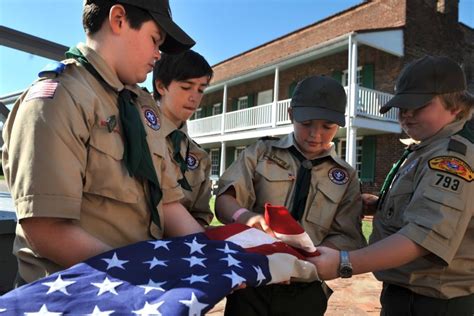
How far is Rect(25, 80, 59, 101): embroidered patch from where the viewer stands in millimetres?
1188

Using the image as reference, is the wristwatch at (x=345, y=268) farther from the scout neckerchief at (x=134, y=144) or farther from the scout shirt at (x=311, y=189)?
the scout neckerchief at (x=134, y=144)

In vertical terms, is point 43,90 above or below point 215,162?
above

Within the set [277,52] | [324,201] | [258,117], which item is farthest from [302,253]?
[277,52]

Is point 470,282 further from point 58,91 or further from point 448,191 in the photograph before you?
point 58,91

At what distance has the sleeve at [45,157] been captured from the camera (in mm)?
1115

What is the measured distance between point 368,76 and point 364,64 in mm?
511

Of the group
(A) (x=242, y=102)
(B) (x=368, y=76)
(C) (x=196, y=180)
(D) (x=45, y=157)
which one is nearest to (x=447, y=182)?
(C) (x=196, y=180)

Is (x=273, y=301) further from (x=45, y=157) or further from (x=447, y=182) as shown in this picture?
(x=45, y=157)

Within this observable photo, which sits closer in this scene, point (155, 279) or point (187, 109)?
point (155, 279)

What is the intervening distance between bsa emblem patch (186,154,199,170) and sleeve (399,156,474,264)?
111cm

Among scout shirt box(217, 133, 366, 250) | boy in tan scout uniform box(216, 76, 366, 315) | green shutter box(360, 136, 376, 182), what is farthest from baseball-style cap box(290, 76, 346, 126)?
green shutter box(360, 136, 376, 182)

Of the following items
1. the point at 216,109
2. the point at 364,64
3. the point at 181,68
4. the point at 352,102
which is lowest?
the point at 181,68

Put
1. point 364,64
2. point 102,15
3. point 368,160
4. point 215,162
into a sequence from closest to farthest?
point 102,15 → point 368,160 → point 364,64 → point 215,162

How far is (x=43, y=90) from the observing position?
1203 millimetres
